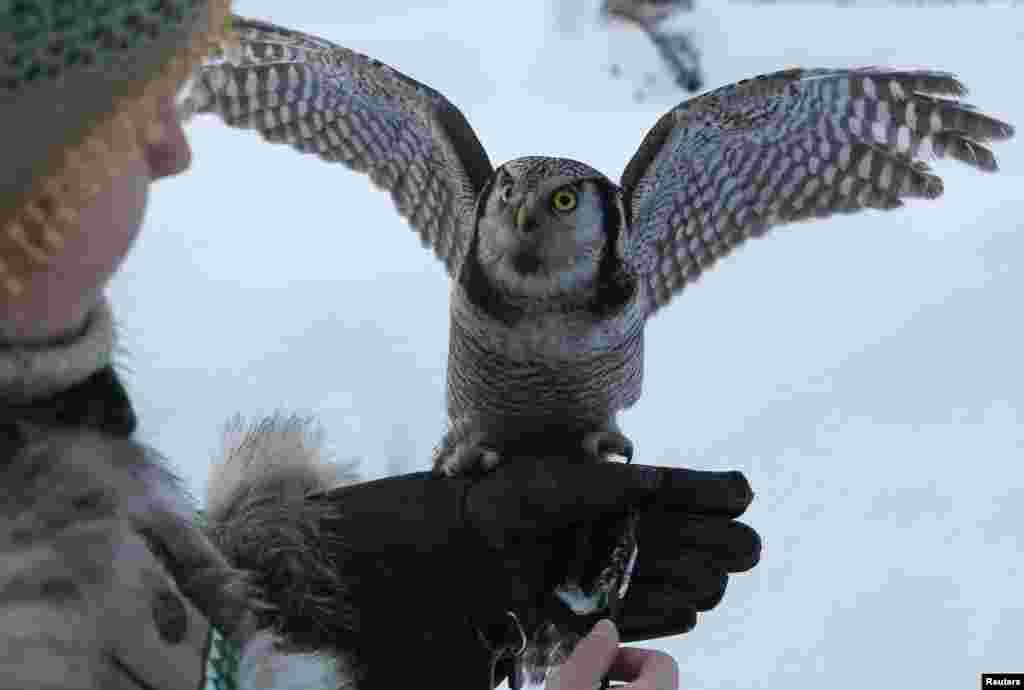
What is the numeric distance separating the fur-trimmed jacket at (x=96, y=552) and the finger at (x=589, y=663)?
11.2 inches

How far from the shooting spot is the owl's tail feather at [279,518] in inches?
40.6

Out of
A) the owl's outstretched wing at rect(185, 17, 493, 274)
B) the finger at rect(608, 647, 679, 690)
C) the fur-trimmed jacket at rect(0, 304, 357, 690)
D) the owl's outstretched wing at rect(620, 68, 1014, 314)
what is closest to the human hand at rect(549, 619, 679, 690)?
the finger at rect(608, 647, 679, 690)

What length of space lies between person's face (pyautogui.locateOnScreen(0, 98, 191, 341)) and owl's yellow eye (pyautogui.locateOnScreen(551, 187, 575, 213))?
0.86 metres

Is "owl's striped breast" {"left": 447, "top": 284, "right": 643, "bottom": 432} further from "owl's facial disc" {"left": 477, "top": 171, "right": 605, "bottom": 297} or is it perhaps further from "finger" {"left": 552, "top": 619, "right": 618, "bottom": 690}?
"finger" {"left": 552, "top": 619, "right": 618, "bottom": 690}

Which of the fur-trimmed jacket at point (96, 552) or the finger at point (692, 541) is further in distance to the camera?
the finger at point (692, 541)

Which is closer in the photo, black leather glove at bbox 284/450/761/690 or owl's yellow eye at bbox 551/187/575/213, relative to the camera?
black leather glove at bbox 284/450/761/690

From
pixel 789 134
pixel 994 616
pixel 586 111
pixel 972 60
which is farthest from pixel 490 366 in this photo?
pixel 972 60

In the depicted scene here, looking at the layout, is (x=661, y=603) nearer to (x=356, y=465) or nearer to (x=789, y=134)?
(x=356, y=465)

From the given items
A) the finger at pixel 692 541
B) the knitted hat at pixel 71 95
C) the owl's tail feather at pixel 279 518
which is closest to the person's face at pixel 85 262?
the knitted hat at pixel 71 95

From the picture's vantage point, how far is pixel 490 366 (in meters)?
1.67

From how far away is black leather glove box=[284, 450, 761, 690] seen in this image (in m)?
1.18

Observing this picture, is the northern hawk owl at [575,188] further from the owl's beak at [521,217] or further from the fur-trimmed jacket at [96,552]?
the fur-trimmed jacket at [96,552]

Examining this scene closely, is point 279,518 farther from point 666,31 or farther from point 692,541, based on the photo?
point 666,31

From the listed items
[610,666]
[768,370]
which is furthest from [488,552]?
[768,370]
